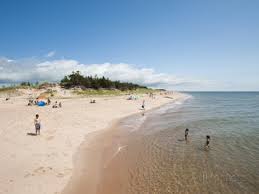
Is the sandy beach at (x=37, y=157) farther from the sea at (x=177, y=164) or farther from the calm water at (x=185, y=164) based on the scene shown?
the calm water at (x=185, y=164)

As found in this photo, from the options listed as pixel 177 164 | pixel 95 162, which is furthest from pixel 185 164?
pixel 95 162

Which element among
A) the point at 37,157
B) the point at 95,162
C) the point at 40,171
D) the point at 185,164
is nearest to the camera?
the point at 40,171

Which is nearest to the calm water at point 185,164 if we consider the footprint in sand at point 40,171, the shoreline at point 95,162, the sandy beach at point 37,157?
the shoreline at point 95,162

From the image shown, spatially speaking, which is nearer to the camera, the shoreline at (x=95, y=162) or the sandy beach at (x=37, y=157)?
the sandy beach at (x=37, y=157)

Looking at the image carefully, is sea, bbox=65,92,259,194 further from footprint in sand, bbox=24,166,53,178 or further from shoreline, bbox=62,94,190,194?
footprint in sand, bbox=24,166,53,178

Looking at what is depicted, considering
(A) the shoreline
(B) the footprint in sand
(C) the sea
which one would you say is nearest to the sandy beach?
(B) the footprint in sand

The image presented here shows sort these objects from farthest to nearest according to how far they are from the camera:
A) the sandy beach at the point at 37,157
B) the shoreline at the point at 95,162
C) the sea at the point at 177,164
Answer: the sea at the point at 177,164 < the shoreline at the point at 95,162 < the sandy beach at the point at 37,157

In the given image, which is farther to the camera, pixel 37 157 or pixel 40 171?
pixel 37 157

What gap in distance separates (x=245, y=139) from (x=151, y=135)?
8782 mm

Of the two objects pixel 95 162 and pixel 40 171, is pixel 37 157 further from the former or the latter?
pixel 95 162

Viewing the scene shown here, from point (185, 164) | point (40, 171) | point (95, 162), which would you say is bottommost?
point (185, 164)

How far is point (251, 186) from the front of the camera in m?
9.57

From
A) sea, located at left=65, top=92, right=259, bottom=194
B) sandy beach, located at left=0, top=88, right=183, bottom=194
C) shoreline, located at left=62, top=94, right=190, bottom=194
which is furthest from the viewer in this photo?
sea, located at left=65, top=92, right=259, bottom=194

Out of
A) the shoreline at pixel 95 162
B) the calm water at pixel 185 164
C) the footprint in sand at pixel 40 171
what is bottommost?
the calm water at pixel 185 164
